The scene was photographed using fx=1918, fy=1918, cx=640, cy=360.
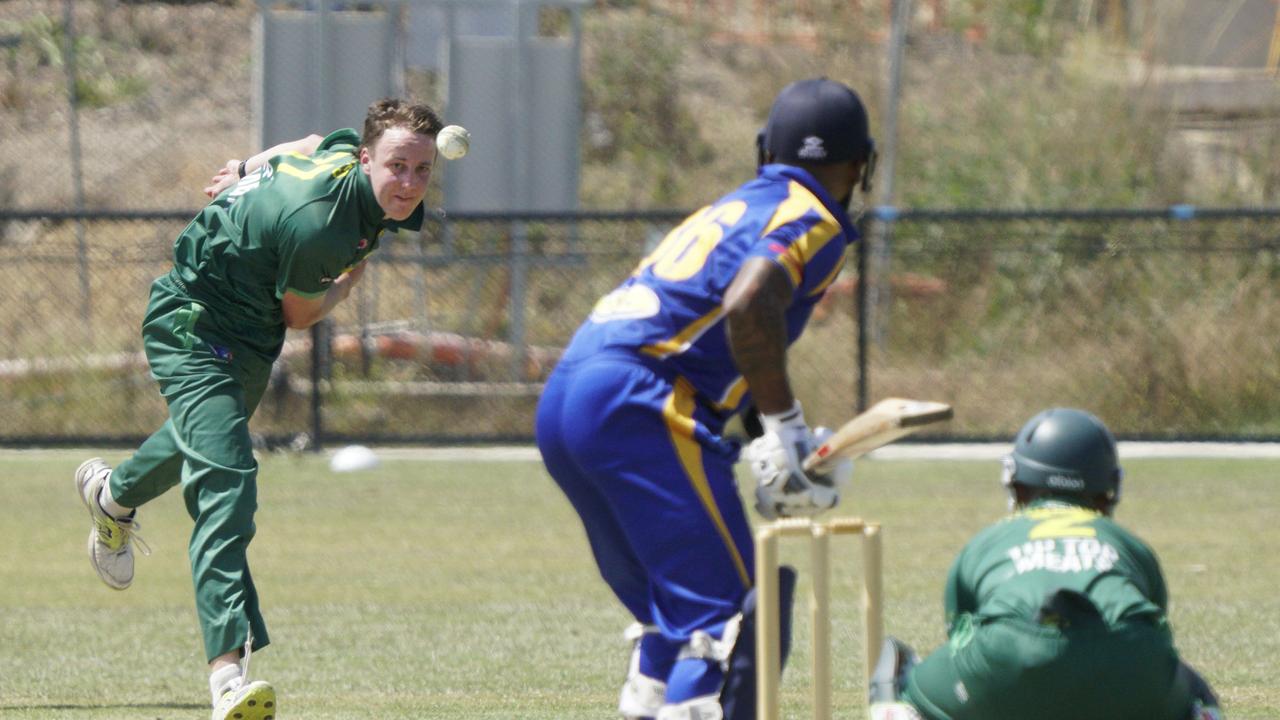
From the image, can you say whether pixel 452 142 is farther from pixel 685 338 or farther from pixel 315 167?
pixel 685 338

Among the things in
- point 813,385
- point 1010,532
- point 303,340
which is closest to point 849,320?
point 813,385

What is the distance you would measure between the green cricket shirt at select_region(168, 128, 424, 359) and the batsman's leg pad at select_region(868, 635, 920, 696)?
Answer: 7.82 ft

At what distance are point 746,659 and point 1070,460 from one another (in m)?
0.96

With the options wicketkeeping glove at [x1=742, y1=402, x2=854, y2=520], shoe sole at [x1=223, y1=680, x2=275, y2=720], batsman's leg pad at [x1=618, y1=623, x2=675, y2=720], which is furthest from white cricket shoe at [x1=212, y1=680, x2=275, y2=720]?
wicketkeeping glove at [x1=742, y1=402, x2=854, y2=520]

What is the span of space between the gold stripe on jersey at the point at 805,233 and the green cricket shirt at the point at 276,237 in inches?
72.5

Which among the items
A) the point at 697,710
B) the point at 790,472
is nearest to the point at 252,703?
the point at 697,710

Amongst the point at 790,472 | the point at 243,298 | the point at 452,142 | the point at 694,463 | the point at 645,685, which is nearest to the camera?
the point at 790,472

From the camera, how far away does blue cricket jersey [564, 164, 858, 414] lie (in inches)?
195

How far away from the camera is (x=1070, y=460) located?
4.85 m

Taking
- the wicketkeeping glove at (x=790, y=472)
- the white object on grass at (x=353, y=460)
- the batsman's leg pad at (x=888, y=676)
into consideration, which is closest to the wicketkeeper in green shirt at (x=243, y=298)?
the wicketkeeping glove at (x=790, y=472)

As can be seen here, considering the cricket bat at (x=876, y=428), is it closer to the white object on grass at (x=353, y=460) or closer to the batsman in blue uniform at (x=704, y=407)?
the batsman in blue uniform at (x=704, y=407)

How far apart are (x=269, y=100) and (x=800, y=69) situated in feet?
33.6

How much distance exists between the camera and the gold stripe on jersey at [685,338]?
4973 millimetres

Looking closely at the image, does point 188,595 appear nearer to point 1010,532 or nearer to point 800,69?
point 1010,532
